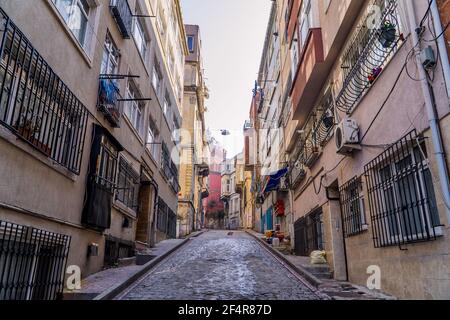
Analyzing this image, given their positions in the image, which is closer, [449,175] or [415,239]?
[449,175]

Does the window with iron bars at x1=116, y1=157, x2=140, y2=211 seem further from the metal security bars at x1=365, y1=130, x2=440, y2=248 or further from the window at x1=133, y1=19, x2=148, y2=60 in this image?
the metal security bars at x1=365, y1=130, x2=440, y2=248

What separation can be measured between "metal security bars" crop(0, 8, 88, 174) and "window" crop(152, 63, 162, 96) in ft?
30.8

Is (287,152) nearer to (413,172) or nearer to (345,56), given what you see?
(345,56)

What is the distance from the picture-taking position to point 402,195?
645 centimetres

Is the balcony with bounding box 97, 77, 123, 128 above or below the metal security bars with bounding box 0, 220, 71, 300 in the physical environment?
above

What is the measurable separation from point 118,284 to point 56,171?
2.53 meters

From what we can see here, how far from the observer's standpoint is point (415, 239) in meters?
5.77

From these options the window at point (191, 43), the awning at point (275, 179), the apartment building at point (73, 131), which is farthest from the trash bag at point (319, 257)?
the window at point (191, 43)

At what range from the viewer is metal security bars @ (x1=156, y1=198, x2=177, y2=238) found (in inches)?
740

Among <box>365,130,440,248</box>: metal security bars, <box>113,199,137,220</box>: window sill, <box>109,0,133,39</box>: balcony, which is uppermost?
<box>109,0,133,39</box>: balcony

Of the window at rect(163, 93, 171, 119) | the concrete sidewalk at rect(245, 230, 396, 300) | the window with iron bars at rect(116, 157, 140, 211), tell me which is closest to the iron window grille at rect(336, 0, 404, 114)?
the concrete sidewalk at rect(245, 230, 396, 300)

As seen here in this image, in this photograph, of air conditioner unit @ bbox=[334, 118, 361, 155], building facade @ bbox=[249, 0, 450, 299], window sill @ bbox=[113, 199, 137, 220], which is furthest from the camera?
window sill @ bbox=[113, 199, 137, 220]
